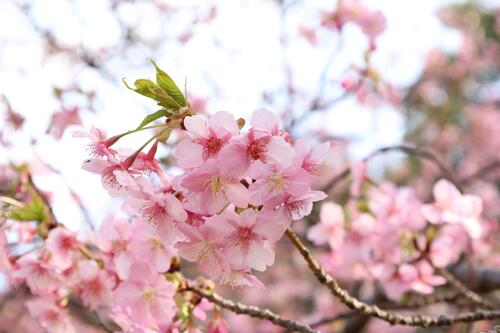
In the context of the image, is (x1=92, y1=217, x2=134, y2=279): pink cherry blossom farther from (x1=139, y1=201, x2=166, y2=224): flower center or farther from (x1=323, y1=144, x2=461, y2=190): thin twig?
(x1=323, y1=144, x2=461, y2=190): thin twig

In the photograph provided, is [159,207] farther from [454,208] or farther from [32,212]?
[454,208]

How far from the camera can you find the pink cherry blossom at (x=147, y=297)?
1.45 m

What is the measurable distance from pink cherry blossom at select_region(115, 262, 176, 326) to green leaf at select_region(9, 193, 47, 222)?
0.42 m

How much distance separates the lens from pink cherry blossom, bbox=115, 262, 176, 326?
1453 mm

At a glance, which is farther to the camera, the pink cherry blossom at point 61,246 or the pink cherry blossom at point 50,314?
the pink cherry blossom at point 50,314

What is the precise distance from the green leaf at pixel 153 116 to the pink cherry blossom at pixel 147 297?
0.50 m

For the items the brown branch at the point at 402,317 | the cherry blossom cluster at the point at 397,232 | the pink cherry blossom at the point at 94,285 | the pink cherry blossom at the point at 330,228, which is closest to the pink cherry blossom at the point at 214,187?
the brown branch at the point at 402,317

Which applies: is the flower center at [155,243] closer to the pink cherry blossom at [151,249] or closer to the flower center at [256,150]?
the pink cherry blossom at [151,249]

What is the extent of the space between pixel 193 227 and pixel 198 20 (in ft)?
12.9

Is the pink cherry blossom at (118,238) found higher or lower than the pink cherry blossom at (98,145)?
lower

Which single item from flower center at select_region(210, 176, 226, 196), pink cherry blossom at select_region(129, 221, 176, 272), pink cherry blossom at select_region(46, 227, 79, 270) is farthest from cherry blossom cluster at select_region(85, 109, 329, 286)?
pink cherry blossom at select_region(46, 227, 79, 270)

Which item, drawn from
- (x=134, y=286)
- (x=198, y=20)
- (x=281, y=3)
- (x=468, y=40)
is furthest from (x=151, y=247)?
(x=468, y=40)

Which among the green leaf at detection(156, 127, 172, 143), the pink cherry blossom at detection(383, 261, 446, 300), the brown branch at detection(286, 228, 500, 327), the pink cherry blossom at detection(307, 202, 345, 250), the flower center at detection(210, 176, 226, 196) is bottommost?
the flower center at detection(210, 176, 226, 196)

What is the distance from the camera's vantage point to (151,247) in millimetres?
1509
